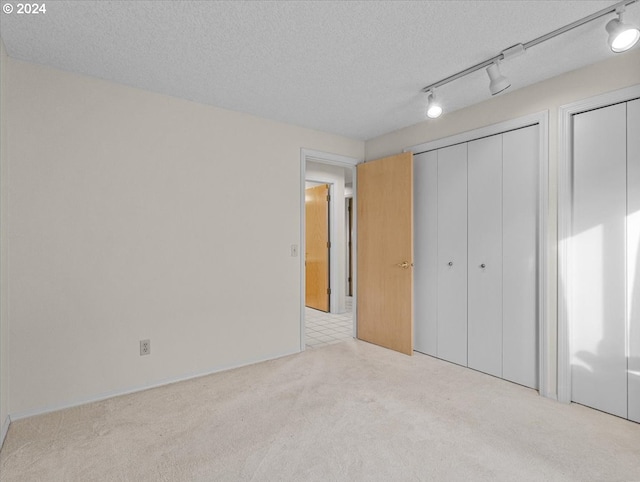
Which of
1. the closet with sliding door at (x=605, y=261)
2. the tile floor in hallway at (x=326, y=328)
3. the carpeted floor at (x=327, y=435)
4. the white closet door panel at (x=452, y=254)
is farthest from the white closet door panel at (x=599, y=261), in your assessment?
the tile floor in hallway at (x=326, y=328)

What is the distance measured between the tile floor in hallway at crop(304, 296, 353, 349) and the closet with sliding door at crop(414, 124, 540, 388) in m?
1.04

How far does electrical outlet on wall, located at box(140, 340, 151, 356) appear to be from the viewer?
9.04 ft

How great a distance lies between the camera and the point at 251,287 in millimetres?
3350

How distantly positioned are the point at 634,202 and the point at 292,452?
8.66 ft

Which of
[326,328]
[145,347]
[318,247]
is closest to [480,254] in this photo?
[326,328]

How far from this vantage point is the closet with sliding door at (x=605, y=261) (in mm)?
2256

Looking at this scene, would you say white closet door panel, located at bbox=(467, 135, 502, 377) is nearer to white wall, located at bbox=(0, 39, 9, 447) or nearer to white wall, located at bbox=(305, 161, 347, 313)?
white wall, located at bbox=(305, 161, 347, 313)

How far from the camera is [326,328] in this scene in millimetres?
4746

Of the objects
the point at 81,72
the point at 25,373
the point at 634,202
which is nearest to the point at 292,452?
the point at 25,373

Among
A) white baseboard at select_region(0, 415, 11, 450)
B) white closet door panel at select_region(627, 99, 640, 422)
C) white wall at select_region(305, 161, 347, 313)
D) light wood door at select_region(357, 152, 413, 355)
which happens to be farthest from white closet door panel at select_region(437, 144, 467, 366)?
white baseboard at select_region(0, 415, 11, 450)

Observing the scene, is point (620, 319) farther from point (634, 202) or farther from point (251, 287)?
point (251, 287)

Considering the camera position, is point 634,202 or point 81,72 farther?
point 81,72

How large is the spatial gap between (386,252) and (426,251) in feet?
1.41

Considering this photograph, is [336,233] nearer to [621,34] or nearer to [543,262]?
[543,262]
